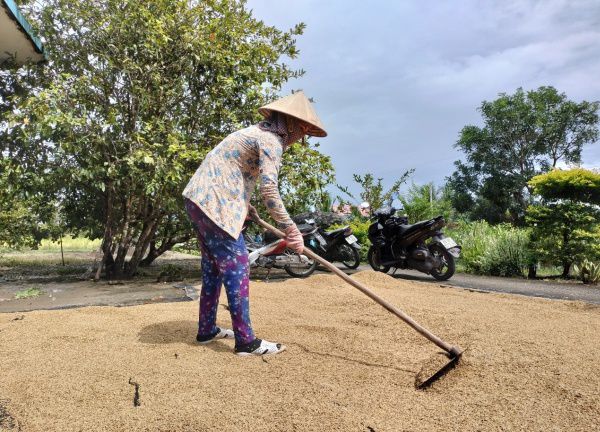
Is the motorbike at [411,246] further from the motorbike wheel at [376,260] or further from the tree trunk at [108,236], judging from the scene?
the tree trunk at [108,236]

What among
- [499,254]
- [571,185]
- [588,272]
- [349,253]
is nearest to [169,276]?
[349,253]

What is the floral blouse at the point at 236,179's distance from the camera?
2.85m

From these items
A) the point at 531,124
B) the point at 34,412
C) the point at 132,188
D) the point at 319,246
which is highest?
the point at 531,124

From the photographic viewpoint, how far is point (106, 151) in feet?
22.9

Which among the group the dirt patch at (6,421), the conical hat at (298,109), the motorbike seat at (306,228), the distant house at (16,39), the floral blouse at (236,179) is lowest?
the dirt patch at (6,421)

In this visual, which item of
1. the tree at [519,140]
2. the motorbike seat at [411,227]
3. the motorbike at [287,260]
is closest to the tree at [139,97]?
the motorbike at [287,260]

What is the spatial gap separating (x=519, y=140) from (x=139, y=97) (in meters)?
24.5

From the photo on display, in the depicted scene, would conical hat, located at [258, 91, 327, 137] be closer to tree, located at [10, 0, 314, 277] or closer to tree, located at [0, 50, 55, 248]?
tree, located at [10, 0, 314, 277]

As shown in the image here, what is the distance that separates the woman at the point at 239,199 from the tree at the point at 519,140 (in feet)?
80.5

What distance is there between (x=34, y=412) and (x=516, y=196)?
2701 centimetres

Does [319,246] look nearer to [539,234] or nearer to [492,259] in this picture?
[492,259]

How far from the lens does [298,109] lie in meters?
3.01

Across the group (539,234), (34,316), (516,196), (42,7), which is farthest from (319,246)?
(516,196)

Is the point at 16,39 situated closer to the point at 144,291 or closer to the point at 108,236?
the point at 108,236
